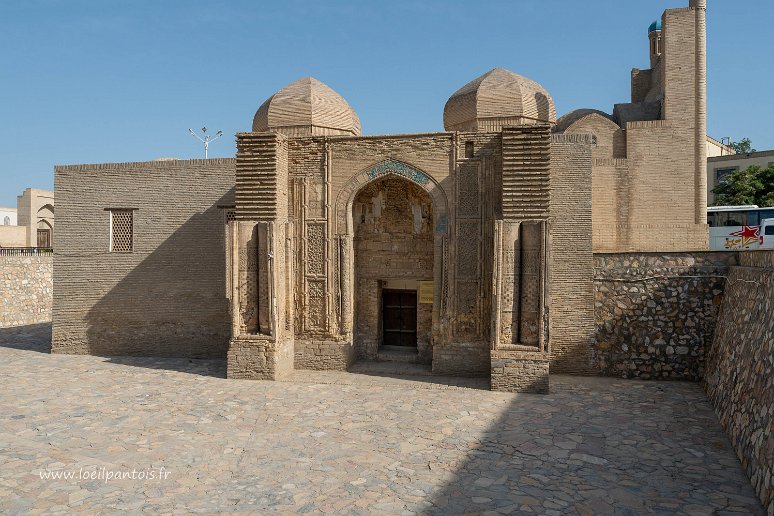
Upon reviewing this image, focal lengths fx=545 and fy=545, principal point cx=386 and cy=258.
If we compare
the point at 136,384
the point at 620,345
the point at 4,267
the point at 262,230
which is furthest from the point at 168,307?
the point at 620,345

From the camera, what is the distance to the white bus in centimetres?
1664

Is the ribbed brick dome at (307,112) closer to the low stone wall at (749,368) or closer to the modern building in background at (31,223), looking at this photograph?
the low stone wall at (749,368)

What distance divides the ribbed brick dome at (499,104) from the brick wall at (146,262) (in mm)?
5415

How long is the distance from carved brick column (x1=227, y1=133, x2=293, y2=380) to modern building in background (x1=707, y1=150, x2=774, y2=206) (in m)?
26.0

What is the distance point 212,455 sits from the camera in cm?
666

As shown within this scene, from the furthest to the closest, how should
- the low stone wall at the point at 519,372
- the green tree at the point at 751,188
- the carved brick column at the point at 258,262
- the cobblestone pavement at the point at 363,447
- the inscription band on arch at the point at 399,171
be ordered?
1. the green tree at the point at 751,188
2. the inscription band on arch at the point at 399,171
3. the carved brick column at the point at 258,262
4. the low stone wall at the point at 519,372
5. the cobblestone pavement at the point at 363,447

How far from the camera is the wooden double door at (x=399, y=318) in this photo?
11805 millimetres

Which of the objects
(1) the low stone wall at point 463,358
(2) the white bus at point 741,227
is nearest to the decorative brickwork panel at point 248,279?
(1) the low stone wall at point 463,358

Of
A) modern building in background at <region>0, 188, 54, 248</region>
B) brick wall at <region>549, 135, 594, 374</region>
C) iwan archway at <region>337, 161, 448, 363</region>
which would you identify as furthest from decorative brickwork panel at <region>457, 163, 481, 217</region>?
modern building in background at <region>0, 188, 54, 248</region>

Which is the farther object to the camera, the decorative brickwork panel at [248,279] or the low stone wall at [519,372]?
the decorative brickwork panel at [248,279]

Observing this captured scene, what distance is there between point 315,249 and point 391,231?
5.45 ft

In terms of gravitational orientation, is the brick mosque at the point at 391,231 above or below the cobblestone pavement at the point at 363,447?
above

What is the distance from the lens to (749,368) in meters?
6.93

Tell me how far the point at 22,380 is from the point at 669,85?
1515cm
